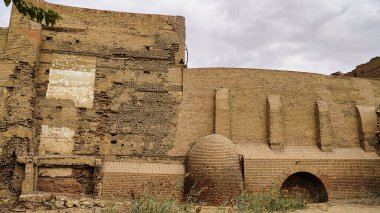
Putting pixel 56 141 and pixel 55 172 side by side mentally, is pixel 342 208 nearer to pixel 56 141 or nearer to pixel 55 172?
pixel 55 172

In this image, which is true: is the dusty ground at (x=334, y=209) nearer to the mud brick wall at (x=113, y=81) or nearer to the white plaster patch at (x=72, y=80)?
the mud brick wall at (x=113, y=81)

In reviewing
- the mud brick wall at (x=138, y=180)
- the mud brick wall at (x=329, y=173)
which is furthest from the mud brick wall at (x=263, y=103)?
the mud brick wall at (x=138, y=180)

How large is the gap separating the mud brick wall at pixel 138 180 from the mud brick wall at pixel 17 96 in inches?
107

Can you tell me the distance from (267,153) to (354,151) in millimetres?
4121

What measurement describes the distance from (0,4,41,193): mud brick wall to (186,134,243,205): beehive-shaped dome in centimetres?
552

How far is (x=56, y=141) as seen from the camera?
38.9 feet

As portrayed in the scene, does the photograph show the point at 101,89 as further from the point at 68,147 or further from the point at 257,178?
the point at 257,178

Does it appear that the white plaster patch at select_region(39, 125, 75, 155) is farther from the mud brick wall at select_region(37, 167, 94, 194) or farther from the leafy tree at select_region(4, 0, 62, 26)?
the leafy tree at select_region(4, 0, 62, 26)

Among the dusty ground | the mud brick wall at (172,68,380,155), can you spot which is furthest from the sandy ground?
the mud brick wall at (172,68,380,155)

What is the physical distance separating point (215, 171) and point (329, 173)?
510 centimetres

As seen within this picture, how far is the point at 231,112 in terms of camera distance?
13500 millimetres

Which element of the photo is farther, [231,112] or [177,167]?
[231,112]

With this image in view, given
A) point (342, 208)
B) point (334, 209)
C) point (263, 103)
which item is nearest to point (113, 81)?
point (263, 103)

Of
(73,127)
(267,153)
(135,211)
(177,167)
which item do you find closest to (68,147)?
(73,127)
